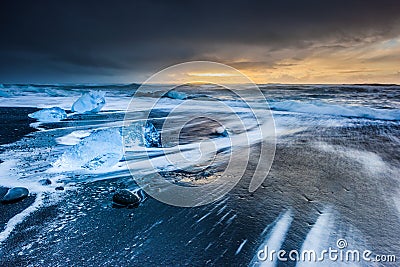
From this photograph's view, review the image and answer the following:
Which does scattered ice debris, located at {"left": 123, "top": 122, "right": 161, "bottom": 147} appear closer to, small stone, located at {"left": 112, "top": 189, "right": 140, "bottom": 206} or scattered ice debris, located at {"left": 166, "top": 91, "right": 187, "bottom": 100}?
small stone, located at {"left": 112, "top": 189, "right": 140, "bottom": 206}

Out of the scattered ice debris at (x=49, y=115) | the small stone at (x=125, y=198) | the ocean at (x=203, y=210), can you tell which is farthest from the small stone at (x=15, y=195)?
the scattered ice debris at (x=49, y=115)

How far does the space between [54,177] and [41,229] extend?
1.19m

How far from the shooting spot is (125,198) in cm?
249

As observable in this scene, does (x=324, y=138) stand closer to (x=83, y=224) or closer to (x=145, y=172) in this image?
(x=145, y=172)

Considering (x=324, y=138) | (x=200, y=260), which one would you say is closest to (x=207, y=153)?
(x=200, y=260)

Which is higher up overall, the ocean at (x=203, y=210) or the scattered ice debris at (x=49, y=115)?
the scattered ice debris at (x=49, y=115)

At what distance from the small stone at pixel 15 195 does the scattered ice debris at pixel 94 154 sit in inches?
31.3

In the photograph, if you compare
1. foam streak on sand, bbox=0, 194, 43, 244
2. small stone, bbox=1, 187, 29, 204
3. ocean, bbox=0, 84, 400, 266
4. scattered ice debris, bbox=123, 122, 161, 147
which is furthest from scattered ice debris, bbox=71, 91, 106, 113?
foam streak on sand, bbox=0, 194, 43, 244

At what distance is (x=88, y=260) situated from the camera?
5.56 ft
